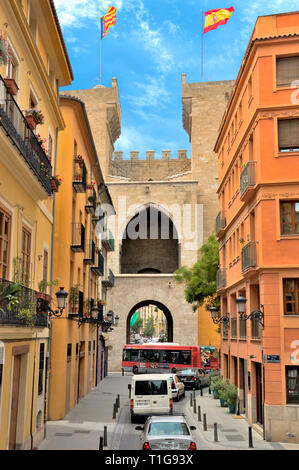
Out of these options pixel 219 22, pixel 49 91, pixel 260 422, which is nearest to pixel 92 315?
pixel 260 422

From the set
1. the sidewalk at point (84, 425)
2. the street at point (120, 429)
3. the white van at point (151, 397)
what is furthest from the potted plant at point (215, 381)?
the white van at point (151, 397)

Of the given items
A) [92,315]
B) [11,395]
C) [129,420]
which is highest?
[92,315]

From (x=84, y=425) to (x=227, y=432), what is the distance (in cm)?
532

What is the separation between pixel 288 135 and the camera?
747 inches

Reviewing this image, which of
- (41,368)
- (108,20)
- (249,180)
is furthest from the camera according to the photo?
(108,20)

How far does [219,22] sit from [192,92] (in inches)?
455

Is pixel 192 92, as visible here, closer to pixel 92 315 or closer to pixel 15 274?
pixel 92 315

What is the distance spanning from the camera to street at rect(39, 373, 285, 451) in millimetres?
16203

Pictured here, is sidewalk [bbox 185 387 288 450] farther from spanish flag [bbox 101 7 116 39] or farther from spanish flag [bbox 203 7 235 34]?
spanish flag [bbox 101 7 116 39]

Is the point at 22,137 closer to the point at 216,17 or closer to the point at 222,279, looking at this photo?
the point at 222,279

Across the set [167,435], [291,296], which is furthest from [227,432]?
[167,435]

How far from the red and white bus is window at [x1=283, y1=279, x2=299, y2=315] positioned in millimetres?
21607

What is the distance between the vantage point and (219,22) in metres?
43.9

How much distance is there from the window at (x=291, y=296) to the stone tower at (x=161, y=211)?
97.1ft
